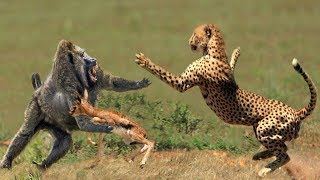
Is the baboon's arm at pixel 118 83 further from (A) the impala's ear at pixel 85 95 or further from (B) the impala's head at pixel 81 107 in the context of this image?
(B) the impala's head at pixel 81 107

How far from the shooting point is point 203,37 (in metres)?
9.07

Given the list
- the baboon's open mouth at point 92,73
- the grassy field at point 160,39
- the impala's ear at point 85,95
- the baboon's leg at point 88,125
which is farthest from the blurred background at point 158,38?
the baboon's leg at point 88,125

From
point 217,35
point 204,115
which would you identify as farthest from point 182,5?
point 217,35

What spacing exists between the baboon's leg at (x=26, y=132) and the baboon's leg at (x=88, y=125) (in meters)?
0.88

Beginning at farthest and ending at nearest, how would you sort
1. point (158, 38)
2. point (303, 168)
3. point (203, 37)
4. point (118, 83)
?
point (158, 38) → point (303, 168) → point (118, 83) → point (203, 37)

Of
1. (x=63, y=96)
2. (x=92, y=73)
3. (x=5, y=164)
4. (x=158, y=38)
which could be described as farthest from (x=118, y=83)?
(x=158, y=38)

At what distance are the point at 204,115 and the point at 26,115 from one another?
5.39 metres

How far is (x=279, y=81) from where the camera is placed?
67.5 feet

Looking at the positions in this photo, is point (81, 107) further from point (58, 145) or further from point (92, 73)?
point (58, 145)

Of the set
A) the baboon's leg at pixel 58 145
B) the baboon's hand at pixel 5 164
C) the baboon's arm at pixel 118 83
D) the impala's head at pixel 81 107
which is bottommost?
the baboon's hand at pixel 5 164

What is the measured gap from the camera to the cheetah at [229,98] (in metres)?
8.88

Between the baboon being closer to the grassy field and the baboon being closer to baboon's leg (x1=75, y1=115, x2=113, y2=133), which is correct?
baboon's leg (x1=75, y1=115, x2=113, y2=133)

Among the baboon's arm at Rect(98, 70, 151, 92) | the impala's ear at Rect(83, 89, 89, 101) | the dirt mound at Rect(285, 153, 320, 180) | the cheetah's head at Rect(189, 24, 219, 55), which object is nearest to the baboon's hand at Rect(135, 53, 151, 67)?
the cheetah's head at Rect(189, 24, 219, 55)

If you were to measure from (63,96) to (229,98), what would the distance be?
1.90m
